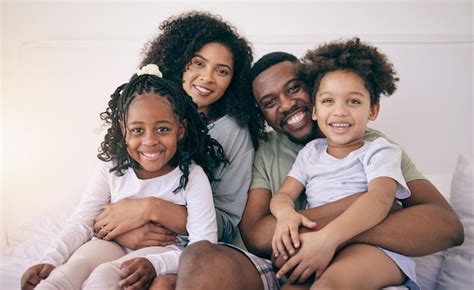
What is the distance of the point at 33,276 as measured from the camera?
115cm

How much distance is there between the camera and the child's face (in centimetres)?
136

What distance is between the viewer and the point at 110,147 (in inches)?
56.3

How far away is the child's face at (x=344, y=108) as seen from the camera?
136cm

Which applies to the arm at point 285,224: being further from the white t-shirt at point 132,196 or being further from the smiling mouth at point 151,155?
the smiling mouth at point 151,155

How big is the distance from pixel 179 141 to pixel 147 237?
29 centimetres

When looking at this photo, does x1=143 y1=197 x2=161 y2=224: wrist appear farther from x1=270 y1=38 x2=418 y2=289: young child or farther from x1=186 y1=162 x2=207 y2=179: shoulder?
x1=270 y1=38 x2=418 y2=289: young child

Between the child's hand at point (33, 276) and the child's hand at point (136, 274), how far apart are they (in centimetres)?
23

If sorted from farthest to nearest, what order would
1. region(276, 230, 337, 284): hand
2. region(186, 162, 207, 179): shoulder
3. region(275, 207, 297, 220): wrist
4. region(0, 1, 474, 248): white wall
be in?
region(0, 1, 474, 248): white wall → region(186, 162, 207, 179): shoulder → region(275, 207, 297, 220): wrist → region(276, 230, 337, 284): hand

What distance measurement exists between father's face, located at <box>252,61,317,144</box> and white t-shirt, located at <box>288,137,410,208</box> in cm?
16

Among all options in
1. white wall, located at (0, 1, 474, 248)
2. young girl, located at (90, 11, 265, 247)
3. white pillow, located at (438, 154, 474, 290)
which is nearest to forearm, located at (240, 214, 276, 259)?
young girl, located at (90, 11, 265, 247)

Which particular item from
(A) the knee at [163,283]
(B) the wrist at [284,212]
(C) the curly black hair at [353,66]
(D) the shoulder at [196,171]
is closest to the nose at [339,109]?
(C) the curly black hair at [353,66]

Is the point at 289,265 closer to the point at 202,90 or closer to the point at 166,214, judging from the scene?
the point at 166,214

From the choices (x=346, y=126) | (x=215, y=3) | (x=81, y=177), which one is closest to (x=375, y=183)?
(x=346, y=126)

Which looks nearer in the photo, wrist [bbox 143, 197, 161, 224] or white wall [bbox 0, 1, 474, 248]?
wrist [bbox 143, 197, 161, 224]
